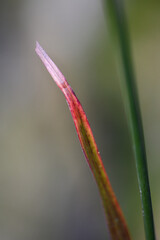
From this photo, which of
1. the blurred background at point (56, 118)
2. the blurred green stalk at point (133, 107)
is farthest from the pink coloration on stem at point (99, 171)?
the blurred background at point (56, 118)

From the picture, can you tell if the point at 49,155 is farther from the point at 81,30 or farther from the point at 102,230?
the point at 81,30

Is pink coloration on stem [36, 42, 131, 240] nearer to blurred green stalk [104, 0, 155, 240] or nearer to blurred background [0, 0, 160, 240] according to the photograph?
blurred green stalk [104, 0, 155, 240]

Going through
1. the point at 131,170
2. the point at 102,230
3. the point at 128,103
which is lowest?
the point at 102,230

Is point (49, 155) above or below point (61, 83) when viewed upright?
below

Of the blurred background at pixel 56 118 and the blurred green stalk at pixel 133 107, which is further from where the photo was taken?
the blurred background at pixel 56 118

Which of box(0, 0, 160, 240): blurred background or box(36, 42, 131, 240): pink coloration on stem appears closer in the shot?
box(36, 42, 131, 240): pink coloration on stem

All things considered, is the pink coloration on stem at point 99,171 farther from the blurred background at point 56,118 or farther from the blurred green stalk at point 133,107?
the blurred background at point 56,118

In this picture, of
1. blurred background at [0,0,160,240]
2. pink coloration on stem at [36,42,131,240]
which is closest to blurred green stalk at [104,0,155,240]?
pink coloration on stem at [36,42,131,240]

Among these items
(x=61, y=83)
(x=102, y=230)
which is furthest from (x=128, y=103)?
(x=102, y=230)

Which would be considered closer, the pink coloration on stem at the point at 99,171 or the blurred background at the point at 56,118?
the pink coloration on stem at the point at 99,171
